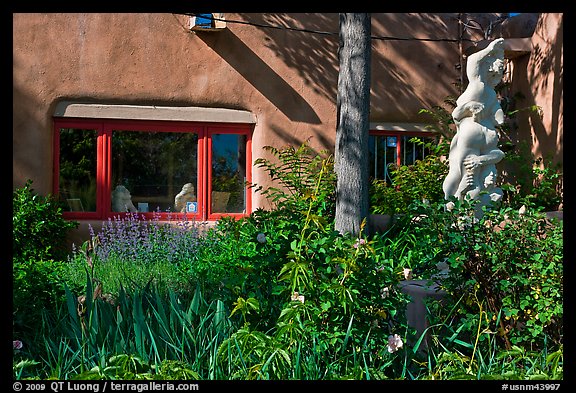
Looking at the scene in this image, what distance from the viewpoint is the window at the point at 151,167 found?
10461 mm

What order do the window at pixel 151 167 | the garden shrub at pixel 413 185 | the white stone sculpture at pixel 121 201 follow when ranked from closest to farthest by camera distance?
→ the garden shrub at pixel 413 185 < the window at pixel 151 167 < the white stone sculpture at pixel 121 201

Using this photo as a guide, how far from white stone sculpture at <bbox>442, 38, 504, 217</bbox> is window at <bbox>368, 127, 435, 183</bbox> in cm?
339

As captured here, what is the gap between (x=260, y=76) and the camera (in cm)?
1109

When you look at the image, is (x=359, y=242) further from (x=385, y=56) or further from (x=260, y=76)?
(x=385, y=56)

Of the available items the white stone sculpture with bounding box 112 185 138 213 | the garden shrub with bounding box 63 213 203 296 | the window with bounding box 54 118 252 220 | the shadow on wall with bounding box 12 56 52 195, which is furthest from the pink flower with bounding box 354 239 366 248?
the shadow on wall with bounding box 12 56 52 195

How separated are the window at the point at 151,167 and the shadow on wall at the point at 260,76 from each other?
0.66m

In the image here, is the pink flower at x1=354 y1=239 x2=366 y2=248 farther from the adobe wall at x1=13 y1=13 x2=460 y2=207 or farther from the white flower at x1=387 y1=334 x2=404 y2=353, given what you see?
the adobe wall at x1=13 y1=13 x2=460 y2=207

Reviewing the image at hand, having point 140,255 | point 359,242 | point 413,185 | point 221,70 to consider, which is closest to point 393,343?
point 359,242

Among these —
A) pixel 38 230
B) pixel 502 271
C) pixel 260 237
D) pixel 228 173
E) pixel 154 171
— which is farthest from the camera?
pixel 228 173

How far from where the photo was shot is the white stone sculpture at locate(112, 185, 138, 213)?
34.9 feet

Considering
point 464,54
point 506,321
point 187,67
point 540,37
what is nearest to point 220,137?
point 187,67

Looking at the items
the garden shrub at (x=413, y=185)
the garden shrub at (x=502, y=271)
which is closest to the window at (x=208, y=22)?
the garden shrub at (x=413, y=185)

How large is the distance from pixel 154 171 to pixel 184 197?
0.60m

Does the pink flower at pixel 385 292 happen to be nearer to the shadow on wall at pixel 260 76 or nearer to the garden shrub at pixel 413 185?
the garden shrub at pixel 413 185
